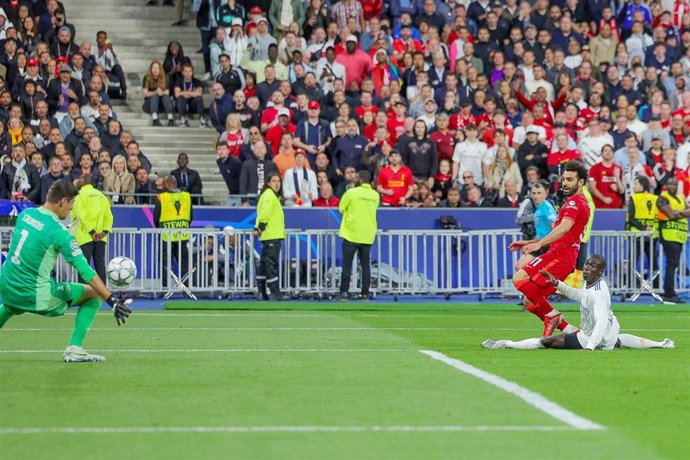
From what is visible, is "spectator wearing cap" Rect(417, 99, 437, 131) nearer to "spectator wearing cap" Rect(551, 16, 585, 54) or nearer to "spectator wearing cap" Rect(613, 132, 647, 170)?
"spectator wearing cap" Rect(613, 132, 647, 170)

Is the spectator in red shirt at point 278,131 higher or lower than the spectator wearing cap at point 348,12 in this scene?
lower

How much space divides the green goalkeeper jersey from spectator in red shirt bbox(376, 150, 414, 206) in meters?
13.7

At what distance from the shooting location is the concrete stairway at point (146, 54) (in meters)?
27.4

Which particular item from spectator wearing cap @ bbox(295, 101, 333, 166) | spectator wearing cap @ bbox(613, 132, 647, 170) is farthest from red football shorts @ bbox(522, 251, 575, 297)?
spectator wearing cap @ bbox(613, 132, 647, 170)

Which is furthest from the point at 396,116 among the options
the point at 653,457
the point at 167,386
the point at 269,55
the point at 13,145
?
the point at 653,457

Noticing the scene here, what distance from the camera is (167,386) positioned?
33.7 ft

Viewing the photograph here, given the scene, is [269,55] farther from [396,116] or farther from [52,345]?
[52,345]

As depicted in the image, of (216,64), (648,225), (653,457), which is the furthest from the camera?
(216,64)

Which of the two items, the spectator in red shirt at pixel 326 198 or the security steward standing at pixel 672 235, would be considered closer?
the security steward standing at pixel 672 235

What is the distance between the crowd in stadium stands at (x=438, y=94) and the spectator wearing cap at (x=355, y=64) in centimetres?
3

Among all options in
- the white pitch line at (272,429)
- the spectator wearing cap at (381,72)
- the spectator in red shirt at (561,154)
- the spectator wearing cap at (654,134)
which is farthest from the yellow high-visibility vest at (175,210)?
the white pitch line at (272,429)

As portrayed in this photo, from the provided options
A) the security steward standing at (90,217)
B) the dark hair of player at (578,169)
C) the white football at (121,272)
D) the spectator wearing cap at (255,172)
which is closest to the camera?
the dark hair of player at (578,169)

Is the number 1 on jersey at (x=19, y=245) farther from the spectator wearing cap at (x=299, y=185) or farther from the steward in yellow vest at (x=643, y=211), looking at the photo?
the steward in yellow vest at (x=643, y=211)

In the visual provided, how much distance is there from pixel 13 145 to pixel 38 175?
1.18 metres
